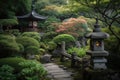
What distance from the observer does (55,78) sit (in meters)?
9.16

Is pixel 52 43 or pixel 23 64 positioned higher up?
pixel 23 64

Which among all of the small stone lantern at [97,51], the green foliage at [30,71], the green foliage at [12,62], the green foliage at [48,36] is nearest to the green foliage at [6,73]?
the green foliage at [30,71]

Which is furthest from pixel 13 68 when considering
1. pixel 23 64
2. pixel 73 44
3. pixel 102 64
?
pixel 73 44

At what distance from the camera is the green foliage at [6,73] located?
292 inches

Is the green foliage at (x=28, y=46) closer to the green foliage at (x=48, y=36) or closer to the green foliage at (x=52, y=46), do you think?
the green foliage at (x=52, y=46)

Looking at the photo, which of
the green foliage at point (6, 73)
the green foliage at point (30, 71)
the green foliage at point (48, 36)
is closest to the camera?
the green foliage at point (6, 73)

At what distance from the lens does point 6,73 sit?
7.52 metres

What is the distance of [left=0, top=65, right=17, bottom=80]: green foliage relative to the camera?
7.41 m

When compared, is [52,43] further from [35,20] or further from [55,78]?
[55,78]

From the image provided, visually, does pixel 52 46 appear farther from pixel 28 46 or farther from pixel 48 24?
pixel 48 24

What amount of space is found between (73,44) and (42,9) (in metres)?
8.94

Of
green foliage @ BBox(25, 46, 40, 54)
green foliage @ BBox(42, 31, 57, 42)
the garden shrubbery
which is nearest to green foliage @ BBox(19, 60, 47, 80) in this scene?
the garden shrubbery

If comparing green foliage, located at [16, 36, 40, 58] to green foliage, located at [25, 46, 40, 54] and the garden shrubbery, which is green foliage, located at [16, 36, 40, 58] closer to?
green foliage, located at [25, 46, 40, 54]

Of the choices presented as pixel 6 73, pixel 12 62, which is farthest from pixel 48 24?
pixel 6 73
